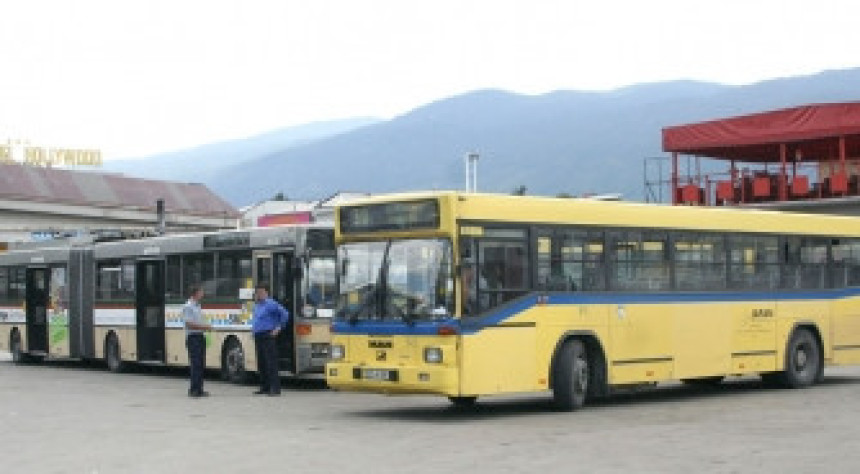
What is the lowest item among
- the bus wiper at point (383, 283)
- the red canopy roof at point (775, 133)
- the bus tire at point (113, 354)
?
the bus tire at point (113, 354)

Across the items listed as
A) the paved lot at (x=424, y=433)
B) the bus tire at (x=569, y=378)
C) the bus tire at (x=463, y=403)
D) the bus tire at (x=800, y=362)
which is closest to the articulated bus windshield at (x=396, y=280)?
the paved lot at (x=424, y=433)

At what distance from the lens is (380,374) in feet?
53.8

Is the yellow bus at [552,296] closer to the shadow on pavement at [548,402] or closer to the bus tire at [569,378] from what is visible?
the bus tire at [569,378]

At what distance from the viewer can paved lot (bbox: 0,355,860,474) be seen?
1173 centimetres

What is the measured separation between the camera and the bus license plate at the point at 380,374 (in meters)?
16.2

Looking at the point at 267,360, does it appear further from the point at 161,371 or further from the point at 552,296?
the point at 161,371

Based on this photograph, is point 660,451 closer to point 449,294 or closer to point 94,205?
point 449,294

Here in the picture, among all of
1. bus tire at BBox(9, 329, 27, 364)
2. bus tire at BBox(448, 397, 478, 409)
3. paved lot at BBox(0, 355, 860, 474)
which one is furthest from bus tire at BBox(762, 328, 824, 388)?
bus tire at BBox(9, 329, 27, 364)

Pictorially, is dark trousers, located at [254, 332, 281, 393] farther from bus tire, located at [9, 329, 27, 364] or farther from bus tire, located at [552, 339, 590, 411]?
bus tire, located at [9, 329, 27, 364]

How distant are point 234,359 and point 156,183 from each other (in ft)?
139

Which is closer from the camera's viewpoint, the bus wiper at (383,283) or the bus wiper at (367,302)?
the bus wiper at (383,283)

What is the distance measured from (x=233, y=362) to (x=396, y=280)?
841 cm

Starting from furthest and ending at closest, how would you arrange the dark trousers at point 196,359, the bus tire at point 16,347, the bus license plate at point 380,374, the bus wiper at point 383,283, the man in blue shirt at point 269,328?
1. the bus tire at point 16,347
2. the dark trousers at point 196,359
3. the man in blue shirt at point 269,328
4. the bus wiper at point 383,283
5. the bus license plate at point 380,374

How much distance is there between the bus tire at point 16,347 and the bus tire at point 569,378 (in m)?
19.6
